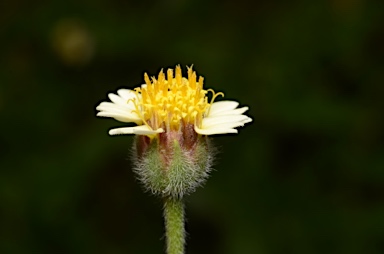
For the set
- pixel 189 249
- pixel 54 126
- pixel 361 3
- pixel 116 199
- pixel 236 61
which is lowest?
pixel 189 249

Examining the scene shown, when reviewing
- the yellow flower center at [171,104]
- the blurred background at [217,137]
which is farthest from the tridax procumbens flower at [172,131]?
the blurred background at [217,137]

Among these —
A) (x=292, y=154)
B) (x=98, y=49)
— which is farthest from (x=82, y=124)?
(x=292, y=154)

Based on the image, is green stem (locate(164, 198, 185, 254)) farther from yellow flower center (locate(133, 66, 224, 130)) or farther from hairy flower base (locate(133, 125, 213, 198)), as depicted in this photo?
yellow flower center (locate(133, 66, 224, 130))

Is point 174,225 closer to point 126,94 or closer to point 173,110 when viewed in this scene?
point 173,110

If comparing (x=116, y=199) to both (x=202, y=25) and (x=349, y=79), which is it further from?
(x=349, y=79)

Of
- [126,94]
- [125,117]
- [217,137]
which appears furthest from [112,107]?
[217,137]
